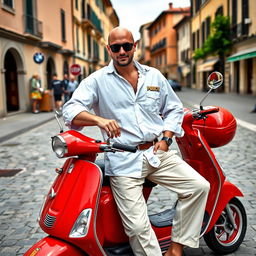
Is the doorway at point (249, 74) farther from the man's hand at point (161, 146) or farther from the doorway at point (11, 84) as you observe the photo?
the man's hand at point (161, 146)

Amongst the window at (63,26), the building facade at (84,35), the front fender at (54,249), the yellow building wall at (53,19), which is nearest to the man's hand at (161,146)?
the front fender at (54,249)

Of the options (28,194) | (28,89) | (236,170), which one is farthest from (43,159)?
(28,89)

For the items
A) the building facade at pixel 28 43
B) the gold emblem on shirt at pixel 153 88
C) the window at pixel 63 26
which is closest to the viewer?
the gold emblem on shirt at pixel 153 88

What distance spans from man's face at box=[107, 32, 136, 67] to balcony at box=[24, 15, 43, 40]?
15381 millimetres

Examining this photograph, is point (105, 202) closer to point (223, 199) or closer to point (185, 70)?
point (223, 199)

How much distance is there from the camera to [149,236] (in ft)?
7.36

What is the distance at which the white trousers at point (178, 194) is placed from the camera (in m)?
2.26

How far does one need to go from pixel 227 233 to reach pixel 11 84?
52.2ft

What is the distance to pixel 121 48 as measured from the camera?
8.05ft

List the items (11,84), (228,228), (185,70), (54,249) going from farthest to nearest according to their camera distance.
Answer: (185,70) < (11,84) < (228,228) < (54,249)

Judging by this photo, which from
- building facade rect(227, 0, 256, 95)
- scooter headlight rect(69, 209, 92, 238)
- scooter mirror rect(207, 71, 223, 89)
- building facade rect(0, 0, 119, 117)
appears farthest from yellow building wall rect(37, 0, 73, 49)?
scooter headlight rect(69, 209, 92, 238)

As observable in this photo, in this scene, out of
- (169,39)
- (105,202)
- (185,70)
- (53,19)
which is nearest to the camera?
(105,202)

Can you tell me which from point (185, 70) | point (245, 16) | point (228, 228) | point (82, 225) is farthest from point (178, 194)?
point (185, 70)

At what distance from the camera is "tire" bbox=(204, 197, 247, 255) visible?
294 cm
